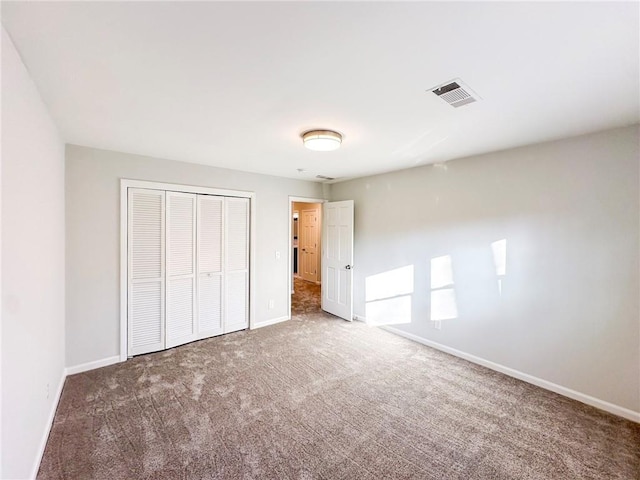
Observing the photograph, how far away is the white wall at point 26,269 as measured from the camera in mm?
1337

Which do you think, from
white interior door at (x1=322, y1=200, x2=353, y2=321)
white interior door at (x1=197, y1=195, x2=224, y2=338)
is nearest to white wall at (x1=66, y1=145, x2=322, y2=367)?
white interior door at (x1=197, y1=195, x2=224, y2=338)

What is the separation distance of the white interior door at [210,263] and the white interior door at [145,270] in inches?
18.6

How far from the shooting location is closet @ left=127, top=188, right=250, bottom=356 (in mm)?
3311

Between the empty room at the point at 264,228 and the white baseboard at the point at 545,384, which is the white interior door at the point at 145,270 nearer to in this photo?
the empty room at the point at 264,228

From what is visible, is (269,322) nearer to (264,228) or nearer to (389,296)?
(264,228)

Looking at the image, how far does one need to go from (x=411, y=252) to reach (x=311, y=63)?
302 centimetres

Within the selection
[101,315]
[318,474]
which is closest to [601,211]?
[318,474]

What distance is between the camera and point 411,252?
Answer: 3.93m

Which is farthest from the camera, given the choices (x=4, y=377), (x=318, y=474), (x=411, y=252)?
(x=411, y=252)

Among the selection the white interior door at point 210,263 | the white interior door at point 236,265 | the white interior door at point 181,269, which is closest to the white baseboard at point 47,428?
the white interior door at point 181,269

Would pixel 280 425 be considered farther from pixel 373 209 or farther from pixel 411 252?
pixel 373 209

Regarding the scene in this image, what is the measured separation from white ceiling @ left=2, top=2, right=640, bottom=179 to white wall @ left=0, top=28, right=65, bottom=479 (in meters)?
0.24

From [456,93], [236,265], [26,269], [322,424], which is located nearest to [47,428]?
[26,269]

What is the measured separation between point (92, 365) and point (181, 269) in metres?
1.34
